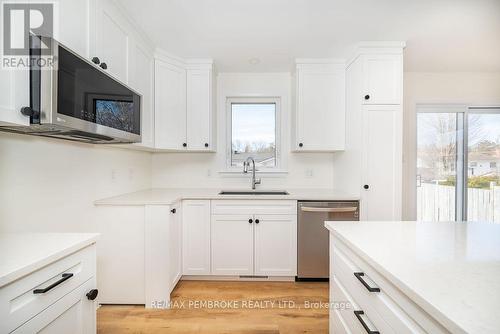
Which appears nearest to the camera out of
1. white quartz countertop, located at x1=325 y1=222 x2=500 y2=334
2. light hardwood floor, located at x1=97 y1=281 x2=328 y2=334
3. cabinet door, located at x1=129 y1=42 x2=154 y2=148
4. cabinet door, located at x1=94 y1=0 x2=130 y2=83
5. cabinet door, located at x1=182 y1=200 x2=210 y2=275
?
white quartz countertop, located at x1=325 y1=222 x2=500 y2=334

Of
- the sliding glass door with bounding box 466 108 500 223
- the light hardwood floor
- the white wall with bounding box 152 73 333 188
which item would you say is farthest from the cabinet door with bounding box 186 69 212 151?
the sliding glass door with bounding box 466 108 500 223

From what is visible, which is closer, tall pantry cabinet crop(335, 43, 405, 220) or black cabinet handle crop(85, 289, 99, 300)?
black cabinet handle crop(85, 289, 99, 300)

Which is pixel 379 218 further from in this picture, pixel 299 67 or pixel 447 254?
pixel 299 67

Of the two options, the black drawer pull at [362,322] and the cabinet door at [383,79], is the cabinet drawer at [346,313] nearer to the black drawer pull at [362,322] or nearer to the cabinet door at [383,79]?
the black drawer pull at [362,322]

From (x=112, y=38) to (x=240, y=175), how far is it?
1.89 meters

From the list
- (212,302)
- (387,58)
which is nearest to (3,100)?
(212,302)

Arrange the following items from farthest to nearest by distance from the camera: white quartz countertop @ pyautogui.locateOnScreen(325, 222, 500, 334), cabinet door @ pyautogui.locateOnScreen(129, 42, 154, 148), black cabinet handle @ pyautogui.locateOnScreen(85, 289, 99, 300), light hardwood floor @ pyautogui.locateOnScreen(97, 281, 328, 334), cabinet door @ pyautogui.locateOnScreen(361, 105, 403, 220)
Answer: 1. cabinet door @ pyautogui.locateOnScreen(361, 105, 403, 220)
2. cabinet door @ pyautogui.locateOnScreen(129, 42, 154, 148)
3. light hardwood floor @ pyautogui.locateOnScreen(97, 281, 328, 334)
4. black cabinet handle @ pyautogui.locateOnScreen(85, 289, 99, 300)
5. white quartz countertop @ pyautogui.locateOnScreen(325, 222, 500, 334)

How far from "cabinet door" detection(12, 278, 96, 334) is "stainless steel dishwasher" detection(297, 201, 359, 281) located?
1748 mm

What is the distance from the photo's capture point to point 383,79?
87.4 inches

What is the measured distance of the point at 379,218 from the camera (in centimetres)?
222

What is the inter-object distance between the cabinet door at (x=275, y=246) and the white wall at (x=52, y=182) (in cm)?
145

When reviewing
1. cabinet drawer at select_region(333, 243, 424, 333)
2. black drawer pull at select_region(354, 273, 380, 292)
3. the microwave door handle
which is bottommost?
cabinet drawer at select_region(333, 243, 424, 333)

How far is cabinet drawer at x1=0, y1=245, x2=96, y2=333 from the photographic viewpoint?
700 mm

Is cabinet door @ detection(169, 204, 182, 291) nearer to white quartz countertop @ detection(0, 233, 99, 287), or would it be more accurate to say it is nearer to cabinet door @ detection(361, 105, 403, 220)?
white quartz countertop @ detection(0, 233, 99, 287)
